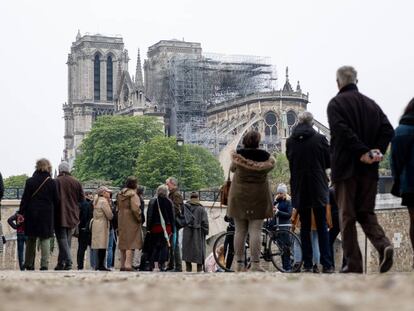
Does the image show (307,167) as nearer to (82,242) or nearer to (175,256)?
(175,256)

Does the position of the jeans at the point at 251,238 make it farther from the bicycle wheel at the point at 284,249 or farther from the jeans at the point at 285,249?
the jeans at the point at 285,249

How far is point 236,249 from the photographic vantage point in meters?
15.7

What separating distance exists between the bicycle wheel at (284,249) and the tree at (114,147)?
295 feet

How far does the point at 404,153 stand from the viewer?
13.5m

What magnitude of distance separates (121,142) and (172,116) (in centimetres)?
2751

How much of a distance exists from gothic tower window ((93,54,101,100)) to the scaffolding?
1258cm

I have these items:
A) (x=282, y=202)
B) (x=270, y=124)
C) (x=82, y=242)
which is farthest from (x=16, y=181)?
(x=282, y=202)

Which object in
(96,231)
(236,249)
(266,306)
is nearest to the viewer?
(266,306)

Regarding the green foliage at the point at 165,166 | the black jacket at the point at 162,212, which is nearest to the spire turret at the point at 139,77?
the green foliage at the point at 165,166

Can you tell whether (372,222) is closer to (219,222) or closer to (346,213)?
(346,213)

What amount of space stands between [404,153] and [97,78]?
150700 millimetres

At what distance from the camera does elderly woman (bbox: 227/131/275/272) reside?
15.5 m

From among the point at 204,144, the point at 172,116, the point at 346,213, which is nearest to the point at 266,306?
the point at 346,213

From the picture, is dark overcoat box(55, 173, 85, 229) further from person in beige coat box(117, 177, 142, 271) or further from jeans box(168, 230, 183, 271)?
jeans box(168, 230, 183, 271)
